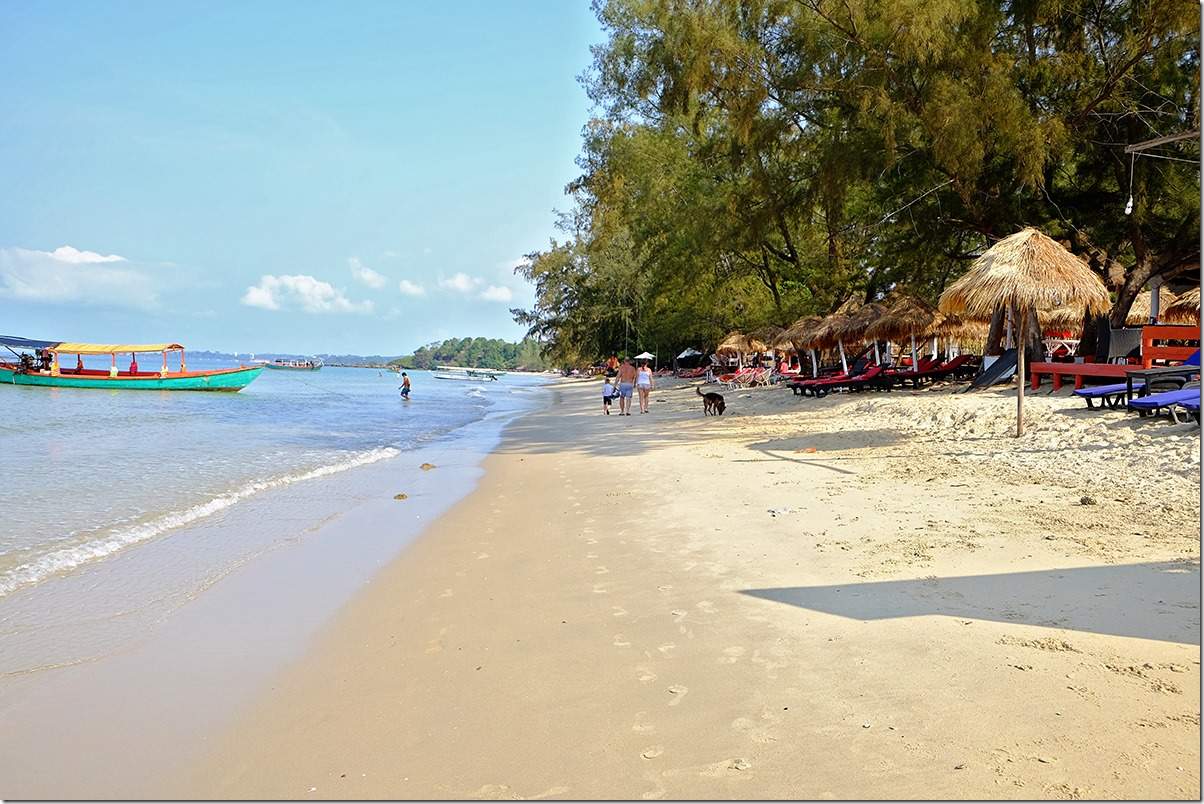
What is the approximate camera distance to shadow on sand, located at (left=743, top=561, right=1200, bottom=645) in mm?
3765

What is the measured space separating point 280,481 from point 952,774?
10.5m

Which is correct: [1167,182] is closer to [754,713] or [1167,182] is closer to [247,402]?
[754,713]

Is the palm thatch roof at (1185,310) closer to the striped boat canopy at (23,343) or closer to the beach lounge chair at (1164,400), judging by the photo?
the beach lounge chair at (1164,400)

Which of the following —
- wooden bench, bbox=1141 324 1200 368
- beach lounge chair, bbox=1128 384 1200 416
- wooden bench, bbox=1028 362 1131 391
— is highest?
wooden bench, bbox=1141 324 1200 368

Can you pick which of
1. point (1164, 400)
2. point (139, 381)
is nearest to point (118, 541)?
point (1164, 400)

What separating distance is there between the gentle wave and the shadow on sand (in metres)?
5.63

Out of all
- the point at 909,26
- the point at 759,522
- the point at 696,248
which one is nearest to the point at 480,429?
the point at 696,248

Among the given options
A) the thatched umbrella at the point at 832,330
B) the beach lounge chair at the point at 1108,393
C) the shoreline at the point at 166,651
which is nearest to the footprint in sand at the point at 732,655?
the shoreline at the point at 166,651

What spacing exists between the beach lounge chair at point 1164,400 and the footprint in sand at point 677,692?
7883 mm

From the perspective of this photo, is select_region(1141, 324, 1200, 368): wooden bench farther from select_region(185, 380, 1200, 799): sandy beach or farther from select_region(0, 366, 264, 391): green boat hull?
select_region(0, 366, 264, 391): green boat hull

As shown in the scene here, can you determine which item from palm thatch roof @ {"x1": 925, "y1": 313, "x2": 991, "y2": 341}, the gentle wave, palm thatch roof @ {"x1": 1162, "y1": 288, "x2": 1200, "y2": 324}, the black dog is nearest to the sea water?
the gentle wave

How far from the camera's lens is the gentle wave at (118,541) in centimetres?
608

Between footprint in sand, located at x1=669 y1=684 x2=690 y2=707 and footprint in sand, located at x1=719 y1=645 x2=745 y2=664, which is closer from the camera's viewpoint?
footprint in sand, located at x1=669 y1=684 x2=690 y2=707

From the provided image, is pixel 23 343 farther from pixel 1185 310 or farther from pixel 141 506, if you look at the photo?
pixel 1185 310
